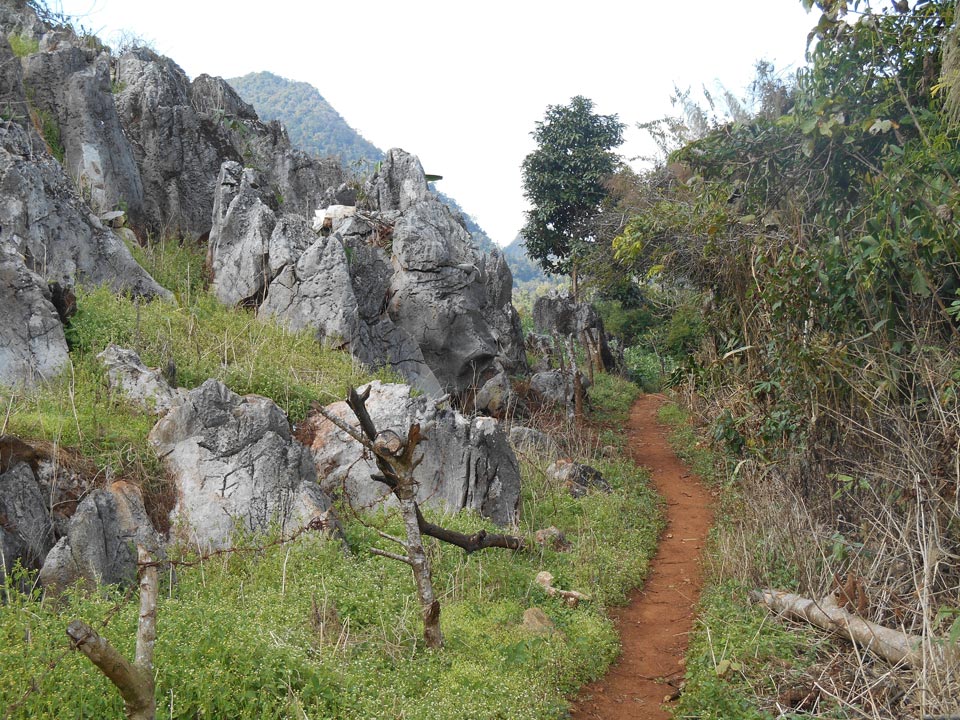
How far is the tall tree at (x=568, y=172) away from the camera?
2780cm

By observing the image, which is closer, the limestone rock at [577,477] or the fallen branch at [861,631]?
the fallen branch at [861,631]

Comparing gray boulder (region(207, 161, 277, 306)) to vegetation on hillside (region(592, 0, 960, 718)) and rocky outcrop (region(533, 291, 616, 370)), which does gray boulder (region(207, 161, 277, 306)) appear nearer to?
vegetation on hillside (region(592, 0, 960, 718))

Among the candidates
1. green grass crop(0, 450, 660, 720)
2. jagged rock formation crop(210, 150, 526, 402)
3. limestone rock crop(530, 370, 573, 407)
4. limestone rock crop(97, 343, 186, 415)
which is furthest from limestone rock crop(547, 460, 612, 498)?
limestone rock crop(97, 343, 186, 415)

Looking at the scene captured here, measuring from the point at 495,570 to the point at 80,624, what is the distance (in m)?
5.05

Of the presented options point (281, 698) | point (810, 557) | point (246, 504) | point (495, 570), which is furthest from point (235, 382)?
→ point (810, 557)

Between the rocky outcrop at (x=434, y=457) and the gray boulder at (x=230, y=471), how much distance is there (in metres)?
1.08

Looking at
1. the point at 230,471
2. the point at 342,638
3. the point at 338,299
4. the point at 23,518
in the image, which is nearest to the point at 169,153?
the point at 338,299

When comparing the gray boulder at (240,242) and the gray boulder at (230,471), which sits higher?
the gray boulder at (240,242)

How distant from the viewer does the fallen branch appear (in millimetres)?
4863

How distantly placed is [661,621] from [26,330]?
7.45m

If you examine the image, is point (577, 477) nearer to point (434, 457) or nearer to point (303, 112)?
point (434, 457)

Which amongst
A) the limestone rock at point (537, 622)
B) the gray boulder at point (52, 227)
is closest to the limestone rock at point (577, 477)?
the limestone rock at point (537, 622)

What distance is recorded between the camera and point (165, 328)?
35.2ft

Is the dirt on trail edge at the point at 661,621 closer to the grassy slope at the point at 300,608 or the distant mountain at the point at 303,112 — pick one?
the grassy slope at the point at 300,608
